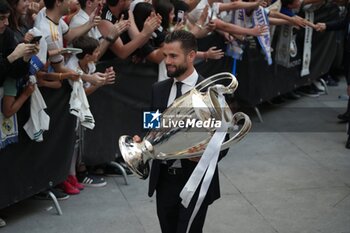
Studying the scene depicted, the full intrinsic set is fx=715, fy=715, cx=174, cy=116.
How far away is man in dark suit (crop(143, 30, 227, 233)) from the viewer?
5.14m

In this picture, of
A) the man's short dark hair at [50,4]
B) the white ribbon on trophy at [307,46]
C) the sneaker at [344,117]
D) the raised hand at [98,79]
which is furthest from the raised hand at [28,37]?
the white ribbon on trophy at [307,46]

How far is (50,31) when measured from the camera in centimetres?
678

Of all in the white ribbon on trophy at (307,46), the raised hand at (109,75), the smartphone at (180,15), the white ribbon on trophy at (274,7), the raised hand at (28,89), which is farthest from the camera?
the white ribbon on trophy at (307,46)

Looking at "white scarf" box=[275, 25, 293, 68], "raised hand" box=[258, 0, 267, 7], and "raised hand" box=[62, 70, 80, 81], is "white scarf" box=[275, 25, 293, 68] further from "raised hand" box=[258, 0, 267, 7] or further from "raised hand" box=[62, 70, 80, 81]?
"raised hand" box=[62, 70, 80, 81]

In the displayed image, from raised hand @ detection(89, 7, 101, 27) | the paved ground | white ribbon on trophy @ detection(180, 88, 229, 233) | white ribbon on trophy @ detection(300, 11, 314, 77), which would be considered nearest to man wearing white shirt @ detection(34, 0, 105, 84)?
raised hand @ detection(89, 7, 101, 27)

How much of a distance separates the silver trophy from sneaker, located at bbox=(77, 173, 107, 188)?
300 cm

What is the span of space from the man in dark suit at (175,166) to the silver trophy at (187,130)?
283mm

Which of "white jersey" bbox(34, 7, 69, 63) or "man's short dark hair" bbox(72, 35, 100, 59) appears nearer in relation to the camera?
"white jersey" bbox(34, 7, 69, 63)

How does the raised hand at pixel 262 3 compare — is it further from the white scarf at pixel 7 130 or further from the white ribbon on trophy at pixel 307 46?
the white scarf at pixel 7 130

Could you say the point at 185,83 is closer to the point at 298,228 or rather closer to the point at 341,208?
the point at 298,228

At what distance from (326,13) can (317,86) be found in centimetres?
130

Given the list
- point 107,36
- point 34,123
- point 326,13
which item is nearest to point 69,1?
point 107,36

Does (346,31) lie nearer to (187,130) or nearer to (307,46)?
(307,46)

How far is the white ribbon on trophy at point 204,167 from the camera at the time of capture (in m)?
4.79
